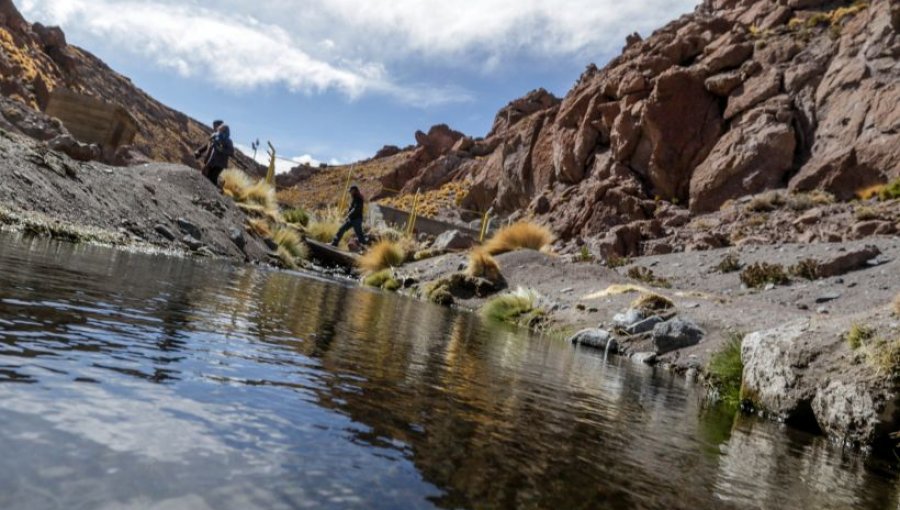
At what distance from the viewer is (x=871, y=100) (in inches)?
1021

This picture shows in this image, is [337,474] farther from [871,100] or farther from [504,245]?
[871,100]

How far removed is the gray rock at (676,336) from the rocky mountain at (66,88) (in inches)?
519

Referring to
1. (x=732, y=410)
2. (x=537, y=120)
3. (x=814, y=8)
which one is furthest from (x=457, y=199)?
(x=732, y=410)

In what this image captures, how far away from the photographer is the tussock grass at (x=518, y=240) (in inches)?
780

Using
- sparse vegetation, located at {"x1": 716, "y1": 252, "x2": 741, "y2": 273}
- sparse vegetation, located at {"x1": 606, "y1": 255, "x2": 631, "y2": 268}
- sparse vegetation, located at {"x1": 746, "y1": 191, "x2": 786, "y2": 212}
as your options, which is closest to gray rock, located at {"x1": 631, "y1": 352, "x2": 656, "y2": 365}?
sparse vegetation, located at {"x1": 716, "y1": 252, "x2": 741, "y2": 273}

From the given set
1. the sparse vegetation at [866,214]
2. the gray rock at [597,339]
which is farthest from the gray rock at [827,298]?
the sparse vegetation at [866,214]

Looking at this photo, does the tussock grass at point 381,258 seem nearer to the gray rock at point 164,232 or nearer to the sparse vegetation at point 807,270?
the gray rock at point 164,232

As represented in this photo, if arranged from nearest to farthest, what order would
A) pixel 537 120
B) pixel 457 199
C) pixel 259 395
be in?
pixel 259 395
pixel 537 120
pixel 457 199

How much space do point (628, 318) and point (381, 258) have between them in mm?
10897

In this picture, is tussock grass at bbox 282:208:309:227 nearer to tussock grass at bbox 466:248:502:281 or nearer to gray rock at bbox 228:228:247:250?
gray rock at bbox 228:228:247:250

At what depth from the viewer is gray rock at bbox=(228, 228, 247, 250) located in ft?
52.1

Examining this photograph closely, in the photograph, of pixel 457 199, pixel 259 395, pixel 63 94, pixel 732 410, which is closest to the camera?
pixel 259 395

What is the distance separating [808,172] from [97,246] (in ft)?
86.0

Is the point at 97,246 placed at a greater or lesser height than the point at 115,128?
lesser
